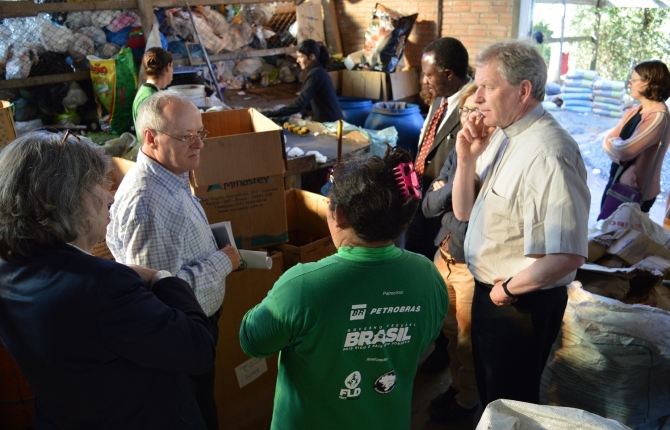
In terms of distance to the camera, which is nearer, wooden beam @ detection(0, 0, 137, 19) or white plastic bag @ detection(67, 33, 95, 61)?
wooden beam @ detection(0, 0, 137, 19)

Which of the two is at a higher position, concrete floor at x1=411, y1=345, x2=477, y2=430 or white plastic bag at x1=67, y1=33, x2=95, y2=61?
white plastic bag at x1=67, y1=33, x2=95, y2=61

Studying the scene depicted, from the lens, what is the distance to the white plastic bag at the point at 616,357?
7.30ft

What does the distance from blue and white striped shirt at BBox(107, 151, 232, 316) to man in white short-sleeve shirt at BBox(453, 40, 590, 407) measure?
0.98 metres

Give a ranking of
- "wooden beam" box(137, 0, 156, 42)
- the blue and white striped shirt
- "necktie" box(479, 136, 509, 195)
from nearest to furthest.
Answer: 1. the blue and white striped shirt
2. "necktie" box(479, 136, 509, 195)
3. "wooden beam" box(137, 0, 156, 42)

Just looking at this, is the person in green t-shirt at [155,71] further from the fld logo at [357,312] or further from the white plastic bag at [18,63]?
the fld logo at [357,312]

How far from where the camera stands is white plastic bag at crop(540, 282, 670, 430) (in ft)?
7.30

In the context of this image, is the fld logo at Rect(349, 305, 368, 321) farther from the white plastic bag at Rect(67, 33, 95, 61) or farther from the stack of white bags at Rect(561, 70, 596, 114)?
the stack of white bags at Rect(561, 70, 596, 114)

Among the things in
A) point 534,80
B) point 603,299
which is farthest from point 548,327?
point 534,80

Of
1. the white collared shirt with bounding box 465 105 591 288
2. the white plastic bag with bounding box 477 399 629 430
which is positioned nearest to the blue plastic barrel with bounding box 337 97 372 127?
the white collared shirt with bounding box 465 105 591 288

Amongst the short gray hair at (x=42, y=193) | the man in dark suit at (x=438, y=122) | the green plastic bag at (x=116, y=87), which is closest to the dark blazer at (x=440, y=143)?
the man in dark suit at (x=438, y=122)

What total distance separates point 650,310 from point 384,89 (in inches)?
188

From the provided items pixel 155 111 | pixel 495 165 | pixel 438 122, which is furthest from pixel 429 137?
pixel 155 111

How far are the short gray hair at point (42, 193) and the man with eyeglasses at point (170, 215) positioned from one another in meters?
0.57

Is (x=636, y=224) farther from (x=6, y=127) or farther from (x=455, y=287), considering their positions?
(x=6, y=127)
